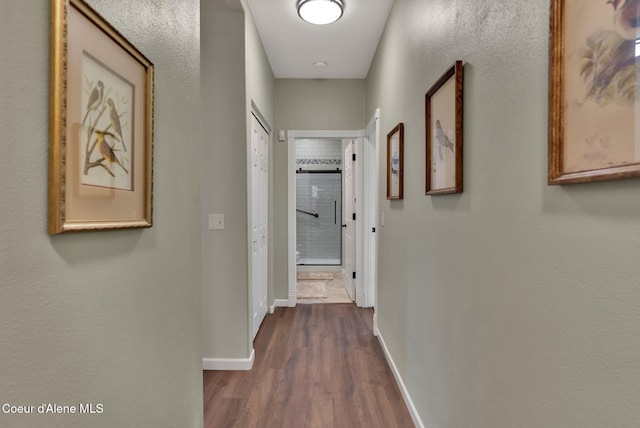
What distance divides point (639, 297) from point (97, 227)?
1.08 metres

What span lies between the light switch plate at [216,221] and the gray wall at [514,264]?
1.41 metres

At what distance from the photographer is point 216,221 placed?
2.49 metres

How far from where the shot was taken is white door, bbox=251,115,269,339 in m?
2.91

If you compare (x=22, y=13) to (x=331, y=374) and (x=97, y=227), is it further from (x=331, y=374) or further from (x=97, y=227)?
(x=331, y=374)

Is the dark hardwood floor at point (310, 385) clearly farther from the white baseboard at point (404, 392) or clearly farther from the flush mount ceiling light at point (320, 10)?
the flush mount ceiling light at point (320, 10)

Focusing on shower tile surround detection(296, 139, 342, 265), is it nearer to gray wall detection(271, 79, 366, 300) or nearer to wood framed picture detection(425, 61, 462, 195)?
gray wall detection(271, 79, 366, 300)

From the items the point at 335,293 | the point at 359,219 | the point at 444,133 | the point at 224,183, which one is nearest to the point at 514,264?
the point at 444,133

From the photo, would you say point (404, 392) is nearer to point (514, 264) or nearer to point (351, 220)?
point (514, 264)

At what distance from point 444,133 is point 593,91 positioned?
82 centimetres

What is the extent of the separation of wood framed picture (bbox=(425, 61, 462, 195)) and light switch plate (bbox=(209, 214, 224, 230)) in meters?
1.50

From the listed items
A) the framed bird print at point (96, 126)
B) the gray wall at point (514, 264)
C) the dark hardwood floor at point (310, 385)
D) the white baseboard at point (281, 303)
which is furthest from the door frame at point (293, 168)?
the framed bird print at point (96, 126)

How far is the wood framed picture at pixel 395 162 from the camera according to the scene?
2264 mm

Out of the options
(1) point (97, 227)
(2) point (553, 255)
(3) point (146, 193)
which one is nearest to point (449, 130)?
(2) point (553, 255)

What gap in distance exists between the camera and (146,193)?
1.02 m
